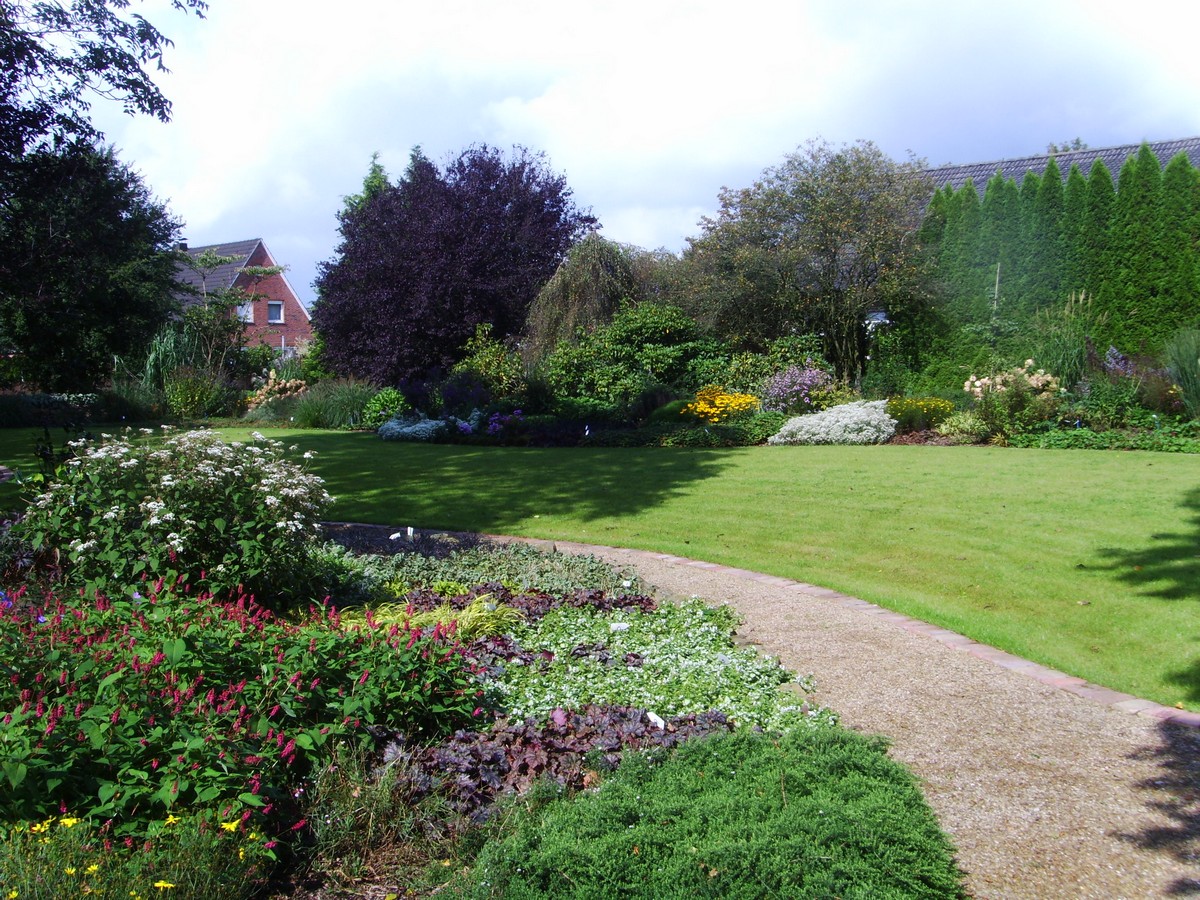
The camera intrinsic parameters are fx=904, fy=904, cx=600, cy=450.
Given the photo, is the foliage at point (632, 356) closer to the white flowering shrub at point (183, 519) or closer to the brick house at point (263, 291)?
the white flowering shrub at point (183, 519)

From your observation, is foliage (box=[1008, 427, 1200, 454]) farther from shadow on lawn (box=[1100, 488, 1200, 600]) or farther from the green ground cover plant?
shadow on lawn (box=[1100, 488, 1200, 600])

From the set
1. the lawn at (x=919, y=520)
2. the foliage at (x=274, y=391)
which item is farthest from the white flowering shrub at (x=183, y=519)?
the foliage at (x=274, y=391)

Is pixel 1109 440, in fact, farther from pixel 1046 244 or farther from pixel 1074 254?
pixel 1046 244

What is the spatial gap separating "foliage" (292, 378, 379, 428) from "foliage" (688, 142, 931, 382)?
7687mm

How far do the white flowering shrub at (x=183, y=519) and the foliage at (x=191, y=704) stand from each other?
61 cm

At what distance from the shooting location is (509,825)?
2.75 metres

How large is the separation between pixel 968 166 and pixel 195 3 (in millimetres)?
18037

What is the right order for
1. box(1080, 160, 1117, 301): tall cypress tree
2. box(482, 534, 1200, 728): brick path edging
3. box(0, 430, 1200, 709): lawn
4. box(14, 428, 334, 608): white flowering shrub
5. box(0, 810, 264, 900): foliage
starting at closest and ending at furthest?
box(0, 810, 264, 900): foliage < box(482, 534, 1200, 728): brick path edging < box(14, 428, 334, 608): white flowering shrub < box(0, 430, 1200, 709): lawn < box(1080, 160, 1117, 301): tall cypress tree

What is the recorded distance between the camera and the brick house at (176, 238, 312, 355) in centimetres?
4003

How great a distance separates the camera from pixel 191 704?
279cm

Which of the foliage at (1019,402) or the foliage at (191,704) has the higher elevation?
the foliage at (1019,402)

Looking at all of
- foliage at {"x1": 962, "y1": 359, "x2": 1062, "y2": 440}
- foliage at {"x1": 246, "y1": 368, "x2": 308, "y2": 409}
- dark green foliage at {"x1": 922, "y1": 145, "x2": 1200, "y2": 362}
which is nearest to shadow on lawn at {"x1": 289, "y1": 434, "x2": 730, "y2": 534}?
foliage at {"x1": 962, "y1": 359, "x2": 1062, "y2": 440}

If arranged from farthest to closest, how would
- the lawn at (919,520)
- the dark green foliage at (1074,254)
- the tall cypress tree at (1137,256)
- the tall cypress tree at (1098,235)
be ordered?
the tall cypress tree at (1098,235), the tall cypress tree at (1137,256), the dark green foliage at (1074,254), the lawn at (919,520)

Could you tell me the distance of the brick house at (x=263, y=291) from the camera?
Result: 4003 cm
